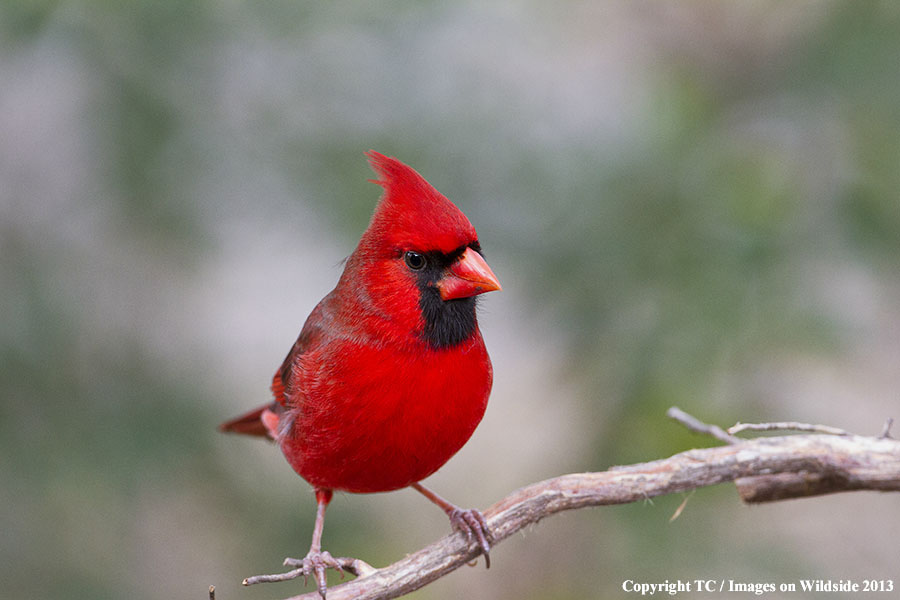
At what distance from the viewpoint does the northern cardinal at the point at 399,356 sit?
A: 192cm

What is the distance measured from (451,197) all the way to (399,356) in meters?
1.01

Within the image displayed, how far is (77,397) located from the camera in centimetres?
298

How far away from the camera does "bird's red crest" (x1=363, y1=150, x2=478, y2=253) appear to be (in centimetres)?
186

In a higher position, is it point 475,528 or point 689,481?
point 689,481

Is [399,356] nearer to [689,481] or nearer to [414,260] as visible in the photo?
[414,260]

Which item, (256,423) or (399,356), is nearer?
(399,356)

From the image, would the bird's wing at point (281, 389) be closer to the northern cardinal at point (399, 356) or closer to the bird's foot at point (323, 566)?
the northern cardinal at point (399, 356)

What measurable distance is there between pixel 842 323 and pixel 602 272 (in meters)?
0.69

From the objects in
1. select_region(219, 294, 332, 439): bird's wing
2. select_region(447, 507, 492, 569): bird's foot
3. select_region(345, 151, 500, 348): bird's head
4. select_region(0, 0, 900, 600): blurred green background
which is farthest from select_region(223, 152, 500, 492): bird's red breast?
select_region(0, 0, 900, 600): blurred green background

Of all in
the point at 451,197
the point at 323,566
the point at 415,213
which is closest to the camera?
the point at 415,213

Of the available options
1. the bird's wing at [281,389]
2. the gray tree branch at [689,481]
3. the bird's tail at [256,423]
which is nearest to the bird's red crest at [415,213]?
the bird's wing at [281,389]

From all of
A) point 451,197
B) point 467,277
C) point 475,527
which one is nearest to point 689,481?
point 475,527

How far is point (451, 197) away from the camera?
9.52 ft

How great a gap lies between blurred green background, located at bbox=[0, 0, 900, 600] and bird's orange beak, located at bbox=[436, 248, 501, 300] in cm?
88
